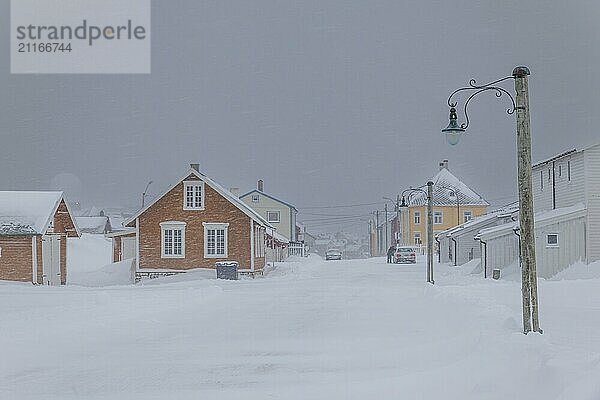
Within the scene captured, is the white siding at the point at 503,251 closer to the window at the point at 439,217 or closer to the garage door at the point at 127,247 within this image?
the garage door at the point at 127,247

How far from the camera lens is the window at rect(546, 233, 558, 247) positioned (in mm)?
35344

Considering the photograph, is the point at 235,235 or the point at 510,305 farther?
the point at 235,235

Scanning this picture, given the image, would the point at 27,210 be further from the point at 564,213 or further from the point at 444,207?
the point at 444,207

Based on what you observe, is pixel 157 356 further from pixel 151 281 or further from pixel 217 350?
pixel 151 281

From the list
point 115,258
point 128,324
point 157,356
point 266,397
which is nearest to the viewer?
point 266,397

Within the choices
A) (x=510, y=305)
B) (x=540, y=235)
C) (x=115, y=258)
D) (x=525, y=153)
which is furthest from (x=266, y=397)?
(x=115, y=258)

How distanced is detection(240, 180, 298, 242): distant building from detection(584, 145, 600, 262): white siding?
6355 centimetres

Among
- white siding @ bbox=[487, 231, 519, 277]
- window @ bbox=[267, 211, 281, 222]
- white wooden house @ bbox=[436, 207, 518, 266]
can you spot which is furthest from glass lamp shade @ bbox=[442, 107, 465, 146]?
window @ bbox=[267, 211, 281, 222]

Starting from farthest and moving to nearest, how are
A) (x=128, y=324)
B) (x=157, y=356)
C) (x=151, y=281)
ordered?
(x=151, y=281) < (x=128, y=324) < (x=157, y=356)

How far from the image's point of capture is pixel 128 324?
719 inches

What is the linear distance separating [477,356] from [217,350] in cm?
439

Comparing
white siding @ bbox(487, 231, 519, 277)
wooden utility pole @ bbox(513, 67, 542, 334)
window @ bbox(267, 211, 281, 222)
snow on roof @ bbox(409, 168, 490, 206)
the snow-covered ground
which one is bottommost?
the snow-covered ground

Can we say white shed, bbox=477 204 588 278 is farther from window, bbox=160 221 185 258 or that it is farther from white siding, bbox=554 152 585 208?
window, bbox=160 221 185 258

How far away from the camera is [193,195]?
44844 mm
